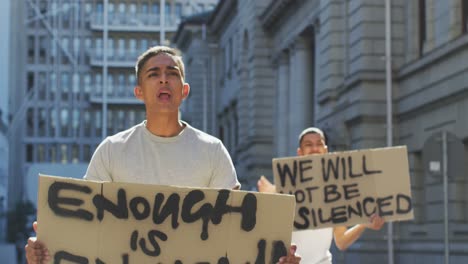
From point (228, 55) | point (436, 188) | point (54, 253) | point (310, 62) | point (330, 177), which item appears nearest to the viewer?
point (54, 253)

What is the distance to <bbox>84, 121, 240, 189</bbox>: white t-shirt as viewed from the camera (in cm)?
544

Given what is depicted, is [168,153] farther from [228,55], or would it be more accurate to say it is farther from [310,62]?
[228,55]

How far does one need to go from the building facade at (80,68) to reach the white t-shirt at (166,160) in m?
92.6

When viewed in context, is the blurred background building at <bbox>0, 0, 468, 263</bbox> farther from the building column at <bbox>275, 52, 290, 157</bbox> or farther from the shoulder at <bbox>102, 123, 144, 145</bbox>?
the shoulder at <bbox>102, 123, 144, 145</bbox>

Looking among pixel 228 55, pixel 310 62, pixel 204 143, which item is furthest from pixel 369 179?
pixel 228 55

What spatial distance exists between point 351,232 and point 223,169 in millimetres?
3493

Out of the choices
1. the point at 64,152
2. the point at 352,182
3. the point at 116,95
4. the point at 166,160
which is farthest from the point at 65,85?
the point at 166,160

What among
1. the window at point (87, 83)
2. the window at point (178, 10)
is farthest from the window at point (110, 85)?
the window at point (178, 10)

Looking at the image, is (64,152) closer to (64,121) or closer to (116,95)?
(64,121)

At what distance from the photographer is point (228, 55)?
6209cm

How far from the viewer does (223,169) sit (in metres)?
5.46

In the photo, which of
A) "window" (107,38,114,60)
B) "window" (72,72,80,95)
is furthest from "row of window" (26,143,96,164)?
"window" (107,38,114,60)

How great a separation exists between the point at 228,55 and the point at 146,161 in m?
56.8

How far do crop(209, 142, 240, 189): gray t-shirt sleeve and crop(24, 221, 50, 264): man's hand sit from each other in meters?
0.81
